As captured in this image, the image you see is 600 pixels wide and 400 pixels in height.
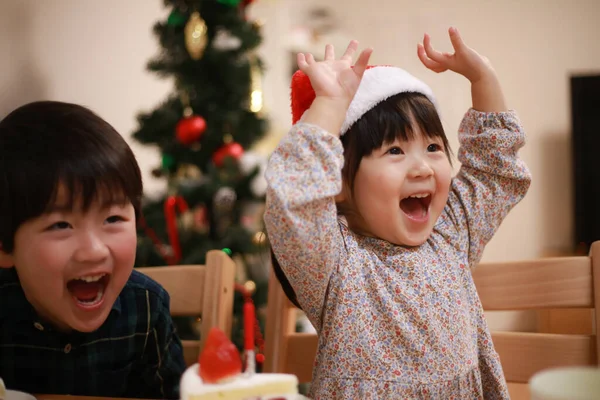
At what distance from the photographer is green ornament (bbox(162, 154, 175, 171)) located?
5.52 ft

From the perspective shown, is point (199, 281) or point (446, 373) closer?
point (446, 373)

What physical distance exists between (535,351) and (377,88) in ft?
1.45

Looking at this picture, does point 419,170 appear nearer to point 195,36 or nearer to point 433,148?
point 433,148

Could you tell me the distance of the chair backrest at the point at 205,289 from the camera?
84 centimetres

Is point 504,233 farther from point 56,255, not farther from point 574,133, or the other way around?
point 56,255

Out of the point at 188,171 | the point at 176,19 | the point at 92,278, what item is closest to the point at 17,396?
the point at 92,278

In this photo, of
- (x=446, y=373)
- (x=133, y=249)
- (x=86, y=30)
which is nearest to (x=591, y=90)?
(x=86, y=30)

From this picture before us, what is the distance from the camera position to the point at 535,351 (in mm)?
→ 800

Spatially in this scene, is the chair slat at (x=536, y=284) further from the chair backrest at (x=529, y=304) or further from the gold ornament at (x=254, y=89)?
the gold ornament at (x=254, y=89)

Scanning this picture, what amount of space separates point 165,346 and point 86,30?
4.19 feet

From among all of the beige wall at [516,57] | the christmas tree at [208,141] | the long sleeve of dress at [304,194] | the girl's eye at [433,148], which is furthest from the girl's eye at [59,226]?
the beige wall at [516,57]

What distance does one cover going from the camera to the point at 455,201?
0.79 m

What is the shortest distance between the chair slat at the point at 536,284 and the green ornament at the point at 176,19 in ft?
3.96

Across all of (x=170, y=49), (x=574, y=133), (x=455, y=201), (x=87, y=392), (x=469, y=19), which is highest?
(x=469, y=19)
